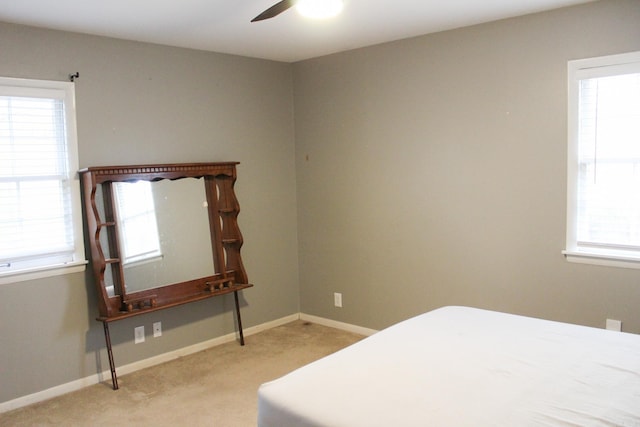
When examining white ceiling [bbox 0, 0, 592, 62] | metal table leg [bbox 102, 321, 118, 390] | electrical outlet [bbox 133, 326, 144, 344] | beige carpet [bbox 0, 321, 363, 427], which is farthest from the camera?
electrical outlet [bbox 133, 326, 144, 344]

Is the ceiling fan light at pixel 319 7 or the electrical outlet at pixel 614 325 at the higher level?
the ceiling fan light at pixel 319 7

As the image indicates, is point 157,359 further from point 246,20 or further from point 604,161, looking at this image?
point 604,161

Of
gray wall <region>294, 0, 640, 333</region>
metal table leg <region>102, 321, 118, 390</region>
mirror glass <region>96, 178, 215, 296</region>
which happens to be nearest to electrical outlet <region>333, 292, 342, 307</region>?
gray wall <region>294, 0, 640, 333</region>

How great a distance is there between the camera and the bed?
1.67m

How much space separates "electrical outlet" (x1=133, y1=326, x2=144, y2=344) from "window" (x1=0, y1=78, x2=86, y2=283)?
0.63 metres

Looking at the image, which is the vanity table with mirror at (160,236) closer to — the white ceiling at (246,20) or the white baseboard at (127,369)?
the white baseboard at (127,369)

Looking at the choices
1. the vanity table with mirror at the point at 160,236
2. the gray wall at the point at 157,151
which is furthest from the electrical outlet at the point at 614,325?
the gray wall at the point at 157,151

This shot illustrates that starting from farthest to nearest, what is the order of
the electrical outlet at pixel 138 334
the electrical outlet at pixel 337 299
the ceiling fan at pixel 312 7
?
the electrical outlet at pixel 337 299
the electrical outlet at pixel 138 334
the ceiling fan at pixel 312 7

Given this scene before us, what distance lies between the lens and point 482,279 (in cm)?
367

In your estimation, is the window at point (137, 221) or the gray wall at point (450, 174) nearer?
the gray wall at point (450, 174)

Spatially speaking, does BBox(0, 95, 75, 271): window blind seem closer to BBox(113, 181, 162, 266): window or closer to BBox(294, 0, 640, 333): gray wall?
BBox(113, 181, 162, 266): window

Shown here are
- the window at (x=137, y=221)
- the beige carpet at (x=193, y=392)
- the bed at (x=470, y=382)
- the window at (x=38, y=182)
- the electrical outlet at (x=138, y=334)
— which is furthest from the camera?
the electrical outlet at (x=138, y=334)

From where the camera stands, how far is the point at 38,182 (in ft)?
11.0

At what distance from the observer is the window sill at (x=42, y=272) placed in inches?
127
